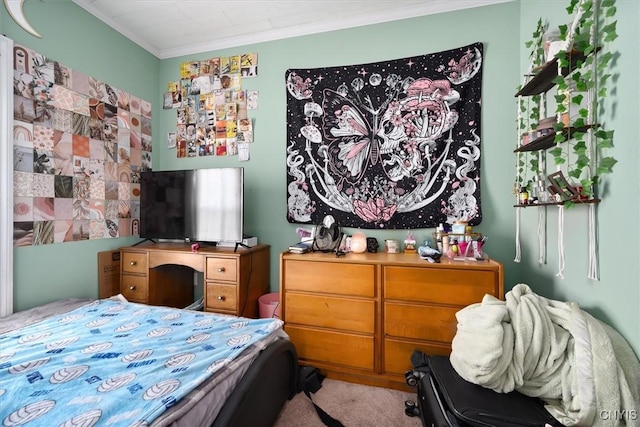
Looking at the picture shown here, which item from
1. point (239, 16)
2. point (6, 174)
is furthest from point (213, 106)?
point (6, 174)

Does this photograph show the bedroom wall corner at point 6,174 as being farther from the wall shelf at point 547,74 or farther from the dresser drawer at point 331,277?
the wall shelf at point 547,74

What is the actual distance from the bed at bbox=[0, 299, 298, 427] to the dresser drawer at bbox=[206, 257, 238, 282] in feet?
1.59

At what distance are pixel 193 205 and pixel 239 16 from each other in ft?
5.35

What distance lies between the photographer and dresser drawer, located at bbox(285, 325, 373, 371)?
69.7 inches

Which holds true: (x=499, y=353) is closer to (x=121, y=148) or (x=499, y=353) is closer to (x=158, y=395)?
(x=158, y=395)

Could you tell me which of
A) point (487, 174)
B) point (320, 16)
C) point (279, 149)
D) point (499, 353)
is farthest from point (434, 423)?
point (320, 16)

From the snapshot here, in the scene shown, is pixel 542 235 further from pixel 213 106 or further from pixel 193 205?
pixel 213 106

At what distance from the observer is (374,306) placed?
1754mm

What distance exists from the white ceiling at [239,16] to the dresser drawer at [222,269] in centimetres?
200

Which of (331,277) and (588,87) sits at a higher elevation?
(588,87)

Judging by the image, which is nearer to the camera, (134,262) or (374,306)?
(374,306)

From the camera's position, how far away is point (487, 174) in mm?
2035

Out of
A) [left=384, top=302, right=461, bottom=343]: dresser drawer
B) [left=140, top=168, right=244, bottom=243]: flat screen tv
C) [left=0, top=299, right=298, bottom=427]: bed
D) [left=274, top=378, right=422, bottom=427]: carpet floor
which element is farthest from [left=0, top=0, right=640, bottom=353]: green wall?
[left=274, top=378, right=422, bottom=427]: carpet floor

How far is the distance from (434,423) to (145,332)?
1414 mm
